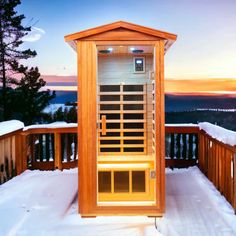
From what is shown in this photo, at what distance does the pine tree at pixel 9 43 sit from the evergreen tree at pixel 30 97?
35 centimetres

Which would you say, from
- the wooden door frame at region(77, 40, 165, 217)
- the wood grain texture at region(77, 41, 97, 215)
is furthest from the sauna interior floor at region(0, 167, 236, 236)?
the wood grain texture at region(77, 41, 97, 215)

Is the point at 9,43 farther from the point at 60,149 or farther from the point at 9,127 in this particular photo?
the point at 9,127

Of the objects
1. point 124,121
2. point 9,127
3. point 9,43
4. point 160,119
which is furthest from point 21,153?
point 9,43

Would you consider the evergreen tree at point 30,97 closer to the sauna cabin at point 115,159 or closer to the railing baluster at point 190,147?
the railing baluster at point 190,147

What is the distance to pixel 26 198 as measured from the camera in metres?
5.18

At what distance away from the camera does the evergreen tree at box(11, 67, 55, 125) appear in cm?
1319

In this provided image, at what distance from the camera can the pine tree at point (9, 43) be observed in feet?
42.1

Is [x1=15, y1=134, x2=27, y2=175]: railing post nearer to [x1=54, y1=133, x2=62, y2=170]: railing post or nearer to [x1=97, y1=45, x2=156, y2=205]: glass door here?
[x1=54, y1=133, x2=62, y2=170]: railing post

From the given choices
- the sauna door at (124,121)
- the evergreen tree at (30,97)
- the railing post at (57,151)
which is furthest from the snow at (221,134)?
the evergreen tree at (30,97)

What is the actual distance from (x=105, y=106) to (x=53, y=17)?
6208mm

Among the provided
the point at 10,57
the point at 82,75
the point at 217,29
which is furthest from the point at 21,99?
the point at 82,75

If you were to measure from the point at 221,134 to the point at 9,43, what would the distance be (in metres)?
9.71

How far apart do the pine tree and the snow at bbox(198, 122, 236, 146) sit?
8.28 metres

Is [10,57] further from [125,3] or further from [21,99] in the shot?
[125,3]
